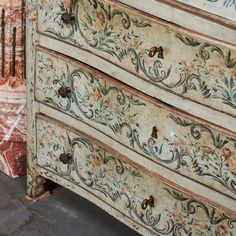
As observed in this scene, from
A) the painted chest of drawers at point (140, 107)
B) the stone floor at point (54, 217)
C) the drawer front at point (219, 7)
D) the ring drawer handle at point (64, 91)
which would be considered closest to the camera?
the drawer front at point (219, 7)

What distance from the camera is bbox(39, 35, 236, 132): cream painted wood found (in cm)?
197

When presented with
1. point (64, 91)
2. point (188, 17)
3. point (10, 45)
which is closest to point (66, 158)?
point (64, 91)

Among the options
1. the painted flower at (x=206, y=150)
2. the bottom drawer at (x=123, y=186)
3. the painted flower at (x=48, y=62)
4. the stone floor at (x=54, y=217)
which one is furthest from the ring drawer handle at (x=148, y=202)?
the painted flower at (x=48, y=62)

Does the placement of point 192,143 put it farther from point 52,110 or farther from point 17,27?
point 17,27

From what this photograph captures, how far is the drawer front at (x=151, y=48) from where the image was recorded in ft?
6.30

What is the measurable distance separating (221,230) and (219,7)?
626 millimetres

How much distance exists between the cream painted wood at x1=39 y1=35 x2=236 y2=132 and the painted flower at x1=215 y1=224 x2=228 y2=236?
300mm

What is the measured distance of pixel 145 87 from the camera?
2105 mm

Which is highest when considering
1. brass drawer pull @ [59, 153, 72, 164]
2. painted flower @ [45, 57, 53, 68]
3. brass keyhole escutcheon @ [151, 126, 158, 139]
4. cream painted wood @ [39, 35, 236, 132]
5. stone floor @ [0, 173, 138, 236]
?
cream painted wood @ [39, 35, 236, 132]

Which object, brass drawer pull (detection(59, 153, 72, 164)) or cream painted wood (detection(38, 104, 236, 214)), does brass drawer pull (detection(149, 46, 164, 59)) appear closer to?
cream painted wood (detection(38, 104, 236, 214))

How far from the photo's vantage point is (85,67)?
2266mm

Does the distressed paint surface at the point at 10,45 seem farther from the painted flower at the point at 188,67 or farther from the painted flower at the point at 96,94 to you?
the painted flower at the point at 188,67

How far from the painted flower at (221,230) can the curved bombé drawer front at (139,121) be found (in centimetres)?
11

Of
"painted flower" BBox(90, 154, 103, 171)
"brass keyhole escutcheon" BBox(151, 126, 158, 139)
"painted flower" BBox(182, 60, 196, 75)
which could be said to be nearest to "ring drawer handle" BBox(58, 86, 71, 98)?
"painted flower" BBox(90, 154, 103, 171)
